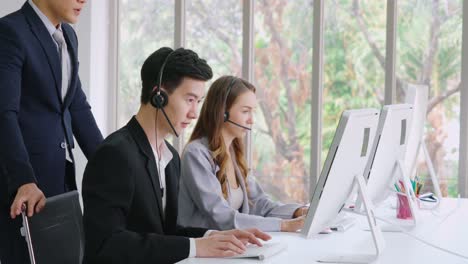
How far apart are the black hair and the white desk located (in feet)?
1.63

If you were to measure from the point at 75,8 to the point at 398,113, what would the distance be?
110 centimetres

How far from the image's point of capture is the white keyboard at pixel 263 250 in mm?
1918

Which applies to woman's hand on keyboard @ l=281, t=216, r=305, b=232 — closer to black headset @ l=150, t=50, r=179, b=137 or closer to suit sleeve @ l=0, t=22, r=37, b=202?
black headset @ l=150, t=50, r=179, b=137

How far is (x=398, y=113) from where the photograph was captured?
95.3 inches

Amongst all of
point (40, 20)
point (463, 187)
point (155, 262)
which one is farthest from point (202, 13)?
point (155, 262)

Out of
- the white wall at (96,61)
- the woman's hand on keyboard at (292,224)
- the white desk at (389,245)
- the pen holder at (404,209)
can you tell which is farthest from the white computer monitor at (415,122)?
the white wall at (96,61)

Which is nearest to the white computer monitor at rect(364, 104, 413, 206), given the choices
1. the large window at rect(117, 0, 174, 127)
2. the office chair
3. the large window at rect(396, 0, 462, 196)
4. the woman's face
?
the woman's face

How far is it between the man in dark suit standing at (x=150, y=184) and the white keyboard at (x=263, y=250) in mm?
24

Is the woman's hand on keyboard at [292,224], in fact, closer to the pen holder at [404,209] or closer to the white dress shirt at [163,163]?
the white dress shirt at [163,163]

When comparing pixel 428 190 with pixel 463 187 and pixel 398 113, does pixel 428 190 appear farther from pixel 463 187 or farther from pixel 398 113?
pixel 398 113

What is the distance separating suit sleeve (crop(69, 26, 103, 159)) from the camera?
8.34 ft

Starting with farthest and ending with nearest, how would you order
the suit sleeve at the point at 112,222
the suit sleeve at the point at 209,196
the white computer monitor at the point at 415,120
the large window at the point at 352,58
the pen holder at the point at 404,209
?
the large window at the point at 352,58 < the white computer monitor at the point at 415,120 < the pen holder at the point at 404,209 < the suit sleeve at the point at 209,196 < the suit sleeve at the point at 112,222

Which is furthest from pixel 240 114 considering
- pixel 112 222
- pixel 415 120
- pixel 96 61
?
pixel 96 61

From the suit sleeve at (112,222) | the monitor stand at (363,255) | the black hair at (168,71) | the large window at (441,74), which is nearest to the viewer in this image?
the suit sleeve at (112,222)
